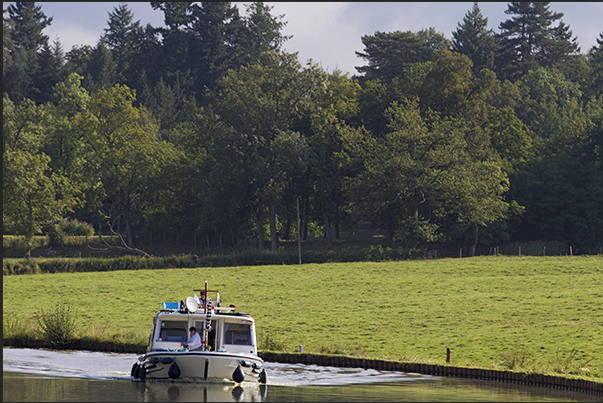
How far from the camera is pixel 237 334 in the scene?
1151 inches

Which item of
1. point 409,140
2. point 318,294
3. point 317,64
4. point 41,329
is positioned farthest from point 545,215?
point 41,329

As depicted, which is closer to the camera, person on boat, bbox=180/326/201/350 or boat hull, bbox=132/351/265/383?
boat hull, bbox=132/351/265/383

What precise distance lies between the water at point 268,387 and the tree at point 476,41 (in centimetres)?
11443

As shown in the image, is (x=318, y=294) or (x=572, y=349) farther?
(x=318, y=294)

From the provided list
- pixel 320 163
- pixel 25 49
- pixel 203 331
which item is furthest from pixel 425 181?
pixel 25 49

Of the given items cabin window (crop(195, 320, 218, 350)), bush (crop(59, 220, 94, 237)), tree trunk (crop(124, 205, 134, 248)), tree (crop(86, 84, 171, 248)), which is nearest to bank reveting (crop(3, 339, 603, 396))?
cabin window (crop(195, 320, 218, 350))

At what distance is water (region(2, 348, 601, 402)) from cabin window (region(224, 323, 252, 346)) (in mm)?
1786

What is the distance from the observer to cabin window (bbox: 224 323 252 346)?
95.1 ft

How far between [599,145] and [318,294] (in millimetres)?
54385

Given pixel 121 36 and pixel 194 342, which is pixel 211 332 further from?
pixel 121 36

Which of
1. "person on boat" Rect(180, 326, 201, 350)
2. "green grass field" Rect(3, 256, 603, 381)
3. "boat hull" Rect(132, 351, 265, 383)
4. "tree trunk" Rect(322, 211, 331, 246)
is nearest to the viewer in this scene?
"boat hull" Rect(132, 351, 265, 383)

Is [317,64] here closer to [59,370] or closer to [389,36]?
[389,36]

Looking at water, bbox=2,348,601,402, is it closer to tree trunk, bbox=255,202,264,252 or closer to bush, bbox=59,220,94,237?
tree trunk, bbox=255,202,264,252

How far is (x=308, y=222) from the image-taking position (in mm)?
112250
